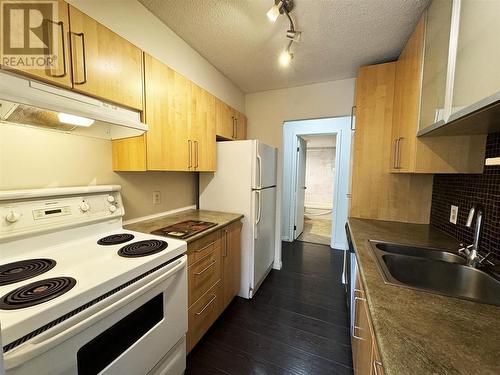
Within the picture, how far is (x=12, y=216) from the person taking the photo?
102cm

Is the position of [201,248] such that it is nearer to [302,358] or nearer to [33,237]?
[33,237]

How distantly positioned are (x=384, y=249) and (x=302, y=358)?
39.4 inches

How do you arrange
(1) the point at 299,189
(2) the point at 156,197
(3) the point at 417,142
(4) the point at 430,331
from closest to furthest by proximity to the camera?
(4) the point at 430,331
(3) the point at 417,142
(2) the point at 156,197
(1) the point at 299,189

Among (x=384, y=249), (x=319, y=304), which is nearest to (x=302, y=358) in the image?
(x=319, y=304)

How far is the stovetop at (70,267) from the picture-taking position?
67cm

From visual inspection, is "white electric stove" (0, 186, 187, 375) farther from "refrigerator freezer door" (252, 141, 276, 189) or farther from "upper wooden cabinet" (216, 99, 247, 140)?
"upper wooden cabinet" (216, 99, 247, 140)

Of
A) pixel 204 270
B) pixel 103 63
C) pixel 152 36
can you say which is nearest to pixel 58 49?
pixel 103 63

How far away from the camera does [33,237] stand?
110 cm

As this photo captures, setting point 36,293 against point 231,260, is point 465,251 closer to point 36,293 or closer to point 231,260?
point 231,260

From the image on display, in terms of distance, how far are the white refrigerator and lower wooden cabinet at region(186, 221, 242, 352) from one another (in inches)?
4.7

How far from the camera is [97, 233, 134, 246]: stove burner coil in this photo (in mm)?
1280

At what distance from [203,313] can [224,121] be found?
189cm

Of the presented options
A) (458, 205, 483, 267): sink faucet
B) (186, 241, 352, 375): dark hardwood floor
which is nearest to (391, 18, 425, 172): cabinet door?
(458, 205, 483, 267): sink faucet

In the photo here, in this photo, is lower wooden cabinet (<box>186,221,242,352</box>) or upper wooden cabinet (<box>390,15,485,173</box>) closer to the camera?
upper wooden cabinet (<box>390,15,485,173</box>)
